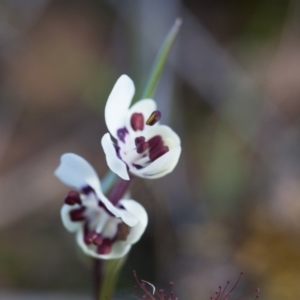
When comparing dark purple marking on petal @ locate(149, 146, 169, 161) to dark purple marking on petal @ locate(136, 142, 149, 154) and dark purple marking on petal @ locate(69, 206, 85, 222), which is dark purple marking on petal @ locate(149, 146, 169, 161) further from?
dark purple marking on petal @ locate(69, 206, 85, 222)

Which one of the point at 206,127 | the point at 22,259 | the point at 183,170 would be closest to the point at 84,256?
the point at 22,259

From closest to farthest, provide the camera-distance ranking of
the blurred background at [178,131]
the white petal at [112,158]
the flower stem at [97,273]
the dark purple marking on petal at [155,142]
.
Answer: the white petal at [112,158] → the dark purple marking on petal at [155,142] → the flower stem at [97,273] → the blurred background at [178,131]

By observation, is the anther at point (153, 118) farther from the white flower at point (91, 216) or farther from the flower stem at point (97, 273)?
the flower stem at point (97, 273)

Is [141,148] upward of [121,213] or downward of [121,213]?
upward

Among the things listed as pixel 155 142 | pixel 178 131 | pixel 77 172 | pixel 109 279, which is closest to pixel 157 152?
pixel 155 142

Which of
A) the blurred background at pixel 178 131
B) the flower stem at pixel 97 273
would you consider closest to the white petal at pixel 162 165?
the flower stem at pixel 97 273

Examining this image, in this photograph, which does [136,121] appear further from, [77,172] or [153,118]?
[77,172]

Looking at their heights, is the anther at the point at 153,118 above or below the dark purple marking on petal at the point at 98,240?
above

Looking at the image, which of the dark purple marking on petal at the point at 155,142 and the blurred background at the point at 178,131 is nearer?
the dark purple marking on petal at the point at 155,142
